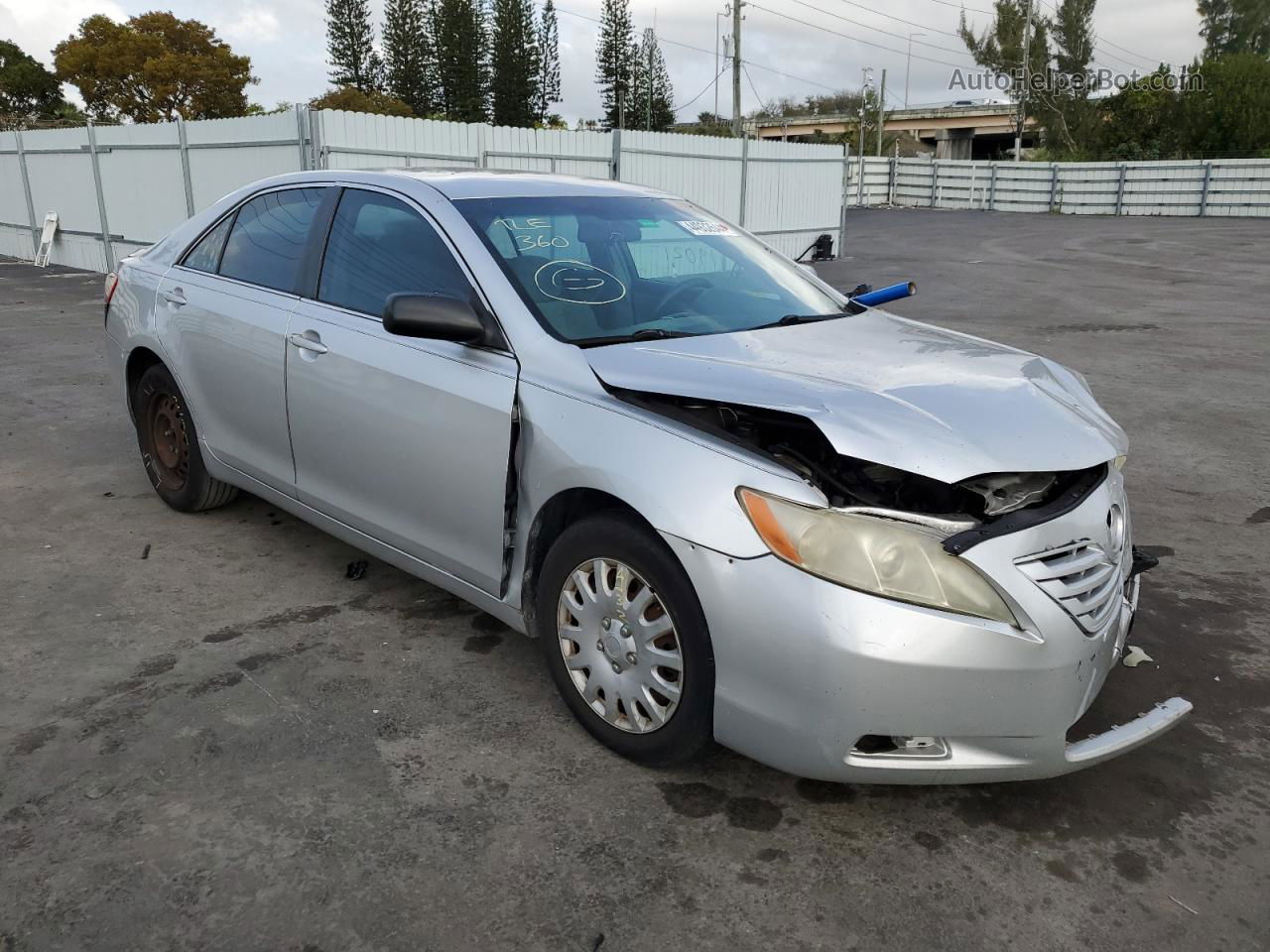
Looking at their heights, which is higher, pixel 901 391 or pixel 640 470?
pixel 901 391

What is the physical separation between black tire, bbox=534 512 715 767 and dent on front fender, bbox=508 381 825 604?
0.09m

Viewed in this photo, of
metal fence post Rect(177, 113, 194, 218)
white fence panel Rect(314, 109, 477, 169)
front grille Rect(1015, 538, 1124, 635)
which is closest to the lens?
front grille Rect(1015, 538, 1124, 635)

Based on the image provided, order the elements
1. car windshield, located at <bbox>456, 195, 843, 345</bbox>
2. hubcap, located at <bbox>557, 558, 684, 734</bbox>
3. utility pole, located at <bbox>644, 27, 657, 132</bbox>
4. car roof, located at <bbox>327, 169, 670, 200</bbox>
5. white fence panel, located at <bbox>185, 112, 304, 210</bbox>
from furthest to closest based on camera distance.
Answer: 1. utility pole, located at <bbox>644, 27, 657, 132</bbox>
2. white fence panel, located at <bbox>185, 112, 304, 210</bbox>
3. car roof, located at <bbox>327, 169, 670, 200</bbox>
4. car windshield, located at <bbox>456, 195, 843, 345</bbox>
5. hubcap, located at <bbox>557, 558, 684, 734</bbox>

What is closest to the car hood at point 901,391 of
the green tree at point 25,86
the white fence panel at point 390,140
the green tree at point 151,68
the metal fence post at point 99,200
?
the white fence panel at point 390,140

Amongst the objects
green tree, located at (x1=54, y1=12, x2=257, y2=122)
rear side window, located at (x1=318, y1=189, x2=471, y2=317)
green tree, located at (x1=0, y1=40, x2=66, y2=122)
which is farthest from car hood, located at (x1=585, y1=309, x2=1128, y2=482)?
green tree, located at (x1=0, y1=40, x2=66, y2=122)

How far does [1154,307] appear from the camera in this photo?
1345 centimetres

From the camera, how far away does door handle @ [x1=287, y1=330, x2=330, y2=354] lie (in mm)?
3783

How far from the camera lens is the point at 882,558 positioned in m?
2.43

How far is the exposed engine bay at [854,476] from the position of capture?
2607 mm

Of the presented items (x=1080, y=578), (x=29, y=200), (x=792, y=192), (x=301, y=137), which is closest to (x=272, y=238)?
(x=1080, y=578)

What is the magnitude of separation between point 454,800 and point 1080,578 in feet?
5.68

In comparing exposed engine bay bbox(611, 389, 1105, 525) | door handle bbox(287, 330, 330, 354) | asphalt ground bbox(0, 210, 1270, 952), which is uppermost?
door handle bbox(287, 330, 330, 354)

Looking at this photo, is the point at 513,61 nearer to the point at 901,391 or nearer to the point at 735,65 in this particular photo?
the point at 735,65

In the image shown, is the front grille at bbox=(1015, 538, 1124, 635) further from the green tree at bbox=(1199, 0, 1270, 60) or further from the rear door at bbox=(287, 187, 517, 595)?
the green tree at bbox=(1199, 0, 1270, 60)
